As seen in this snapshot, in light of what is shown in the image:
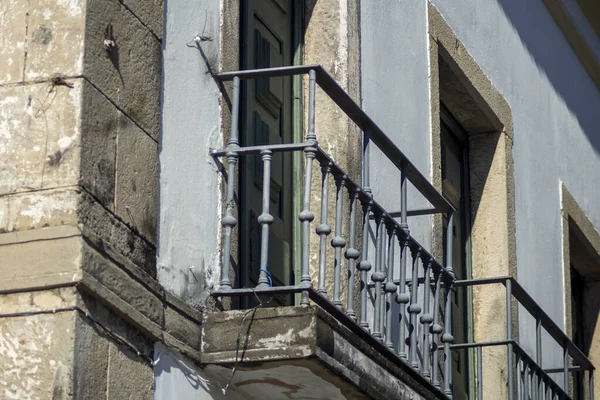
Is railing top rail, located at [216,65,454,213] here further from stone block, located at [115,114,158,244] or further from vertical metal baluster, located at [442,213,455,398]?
stone block, located at [115,114,158,244]

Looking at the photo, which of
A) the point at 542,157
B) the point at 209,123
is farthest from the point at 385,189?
the point at 542,157

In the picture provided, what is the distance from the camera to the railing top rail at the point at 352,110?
5359mm

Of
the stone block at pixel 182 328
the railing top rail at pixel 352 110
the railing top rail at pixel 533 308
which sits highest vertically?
the railing top rail at pixel 352 110

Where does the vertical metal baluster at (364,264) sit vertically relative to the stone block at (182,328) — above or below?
above

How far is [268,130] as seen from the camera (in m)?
6.30

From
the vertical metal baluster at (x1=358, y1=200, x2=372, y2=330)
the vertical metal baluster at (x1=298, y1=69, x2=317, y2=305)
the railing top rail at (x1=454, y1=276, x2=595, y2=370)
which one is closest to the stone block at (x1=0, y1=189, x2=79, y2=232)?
the vertical metal baluster at (x1=298, y1=69, x2=317, y2=305)

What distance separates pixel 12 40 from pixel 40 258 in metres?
0.75

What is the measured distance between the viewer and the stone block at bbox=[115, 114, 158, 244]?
15.9 feet

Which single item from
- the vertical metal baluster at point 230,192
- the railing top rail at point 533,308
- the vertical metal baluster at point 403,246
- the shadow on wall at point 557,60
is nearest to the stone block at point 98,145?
the vertical metal baluster at point 230,192

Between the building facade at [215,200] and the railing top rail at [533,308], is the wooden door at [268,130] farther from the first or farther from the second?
the railing top rail at [533,308]

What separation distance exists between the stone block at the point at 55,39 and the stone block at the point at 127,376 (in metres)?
0.86

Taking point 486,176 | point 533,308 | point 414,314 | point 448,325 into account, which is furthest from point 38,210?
point 486,176

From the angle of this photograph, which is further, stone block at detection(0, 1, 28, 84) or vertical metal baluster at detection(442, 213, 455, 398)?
vertical metal baluster at detection(442, 213, 455, 398)

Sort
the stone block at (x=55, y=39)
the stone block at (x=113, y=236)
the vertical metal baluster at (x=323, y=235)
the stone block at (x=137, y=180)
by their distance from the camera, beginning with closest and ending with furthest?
the stone block at (x=113, y=236) → the stone block at (x=55, y=39) → the stone block at (x=137, y=180) → the vertical metal baluster at (x=323, y=235)
